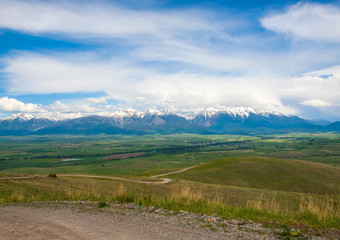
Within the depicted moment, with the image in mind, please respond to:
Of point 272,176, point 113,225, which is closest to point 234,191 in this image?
point 272,176

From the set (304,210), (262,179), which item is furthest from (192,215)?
(262,179)

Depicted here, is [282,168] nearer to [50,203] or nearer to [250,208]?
[250,208]

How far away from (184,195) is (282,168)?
228 feet

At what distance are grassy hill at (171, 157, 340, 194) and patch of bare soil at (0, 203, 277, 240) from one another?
52123 mm

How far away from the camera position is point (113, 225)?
10.6 m

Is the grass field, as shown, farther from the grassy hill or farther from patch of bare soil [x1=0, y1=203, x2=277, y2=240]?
patch of bare soil [x1=0, y1=203, x2=277, y2=240]

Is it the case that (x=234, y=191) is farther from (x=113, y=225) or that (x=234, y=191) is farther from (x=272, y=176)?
(x=113, y=225)

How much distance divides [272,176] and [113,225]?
6708 cm

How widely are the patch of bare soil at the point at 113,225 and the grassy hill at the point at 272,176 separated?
5212 centimetres

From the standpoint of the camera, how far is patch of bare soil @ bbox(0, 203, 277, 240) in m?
9.13

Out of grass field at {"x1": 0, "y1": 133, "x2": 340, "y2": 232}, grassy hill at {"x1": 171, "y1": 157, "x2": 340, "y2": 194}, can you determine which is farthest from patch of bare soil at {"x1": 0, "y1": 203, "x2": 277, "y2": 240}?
grassy hill at {"x1": 171, "y1": 157, "x2": 340, "y2": 194}

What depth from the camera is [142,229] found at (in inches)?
394

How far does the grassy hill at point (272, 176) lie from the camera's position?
59.8 meters

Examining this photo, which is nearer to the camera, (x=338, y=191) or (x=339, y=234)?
(x=339, y=234)
